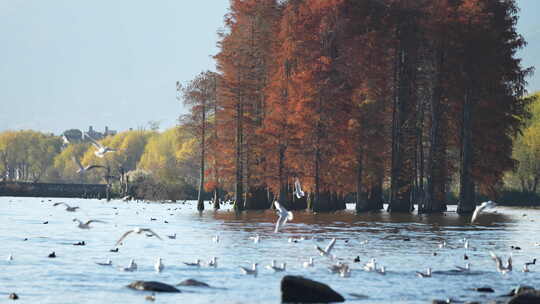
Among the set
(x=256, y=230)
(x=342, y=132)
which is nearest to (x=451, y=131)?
(x=342, y=132)

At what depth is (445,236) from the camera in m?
51.1

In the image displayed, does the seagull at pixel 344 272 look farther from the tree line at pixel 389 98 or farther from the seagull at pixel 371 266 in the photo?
the tree line at pixel 389 98

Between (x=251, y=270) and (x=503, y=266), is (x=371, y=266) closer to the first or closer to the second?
(x=251, y=270)

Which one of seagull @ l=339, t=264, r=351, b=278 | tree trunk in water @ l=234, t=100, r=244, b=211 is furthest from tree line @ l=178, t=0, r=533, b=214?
seagull @ l=339, t=264, r=351, b=278

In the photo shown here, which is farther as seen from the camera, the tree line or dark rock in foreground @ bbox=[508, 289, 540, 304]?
the tree line

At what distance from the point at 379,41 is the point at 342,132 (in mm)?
8095

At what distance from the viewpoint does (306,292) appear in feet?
88.8

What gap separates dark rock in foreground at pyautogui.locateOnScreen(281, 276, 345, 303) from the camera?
88.3ft

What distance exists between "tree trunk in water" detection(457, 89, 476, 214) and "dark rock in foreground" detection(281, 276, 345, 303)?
51.1 m

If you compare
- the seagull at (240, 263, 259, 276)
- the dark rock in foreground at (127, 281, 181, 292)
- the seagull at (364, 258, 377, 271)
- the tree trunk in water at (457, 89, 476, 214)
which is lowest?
the dark rock in foreground at (127, 281, 181, 292)

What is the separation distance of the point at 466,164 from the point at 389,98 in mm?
9034

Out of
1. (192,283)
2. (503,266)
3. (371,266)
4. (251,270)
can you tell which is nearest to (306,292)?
(192,283)

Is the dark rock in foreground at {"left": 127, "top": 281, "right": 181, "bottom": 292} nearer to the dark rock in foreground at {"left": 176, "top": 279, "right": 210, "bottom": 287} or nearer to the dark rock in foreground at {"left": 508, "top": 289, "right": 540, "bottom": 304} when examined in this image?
the dark rock in foreground at {"left": 176, "top": 279, "right": 210, "bottom": 287}

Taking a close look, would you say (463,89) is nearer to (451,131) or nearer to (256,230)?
(451,131)
